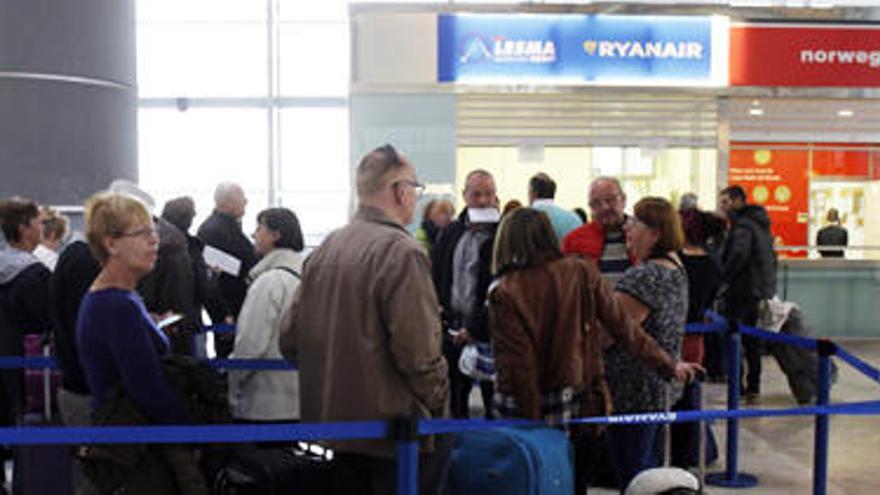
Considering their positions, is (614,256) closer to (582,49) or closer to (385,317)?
(385,317)

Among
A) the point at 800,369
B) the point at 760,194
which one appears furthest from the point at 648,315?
the point at 760,194

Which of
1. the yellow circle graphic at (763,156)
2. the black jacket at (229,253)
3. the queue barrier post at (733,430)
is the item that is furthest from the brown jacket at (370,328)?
the yellow circle graphic at (763,156)

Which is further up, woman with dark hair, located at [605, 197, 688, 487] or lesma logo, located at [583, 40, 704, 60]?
lesma logo, located at [583, 40, 704, 60]

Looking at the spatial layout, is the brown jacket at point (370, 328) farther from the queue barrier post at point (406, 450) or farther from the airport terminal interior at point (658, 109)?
the airport terminal interior at point (658, 109)

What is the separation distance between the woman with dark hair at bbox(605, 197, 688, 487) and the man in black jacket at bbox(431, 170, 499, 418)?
91 cm

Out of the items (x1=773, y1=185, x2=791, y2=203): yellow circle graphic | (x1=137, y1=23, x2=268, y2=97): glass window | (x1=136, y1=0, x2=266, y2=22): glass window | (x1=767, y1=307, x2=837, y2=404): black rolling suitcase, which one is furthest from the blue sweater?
(x1=136, y1=0, x2=266, y2=22): glass window

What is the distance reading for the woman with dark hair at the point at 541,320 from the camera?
3318mm

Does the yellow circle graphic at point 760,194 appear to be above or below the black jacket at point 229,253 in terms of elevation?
above

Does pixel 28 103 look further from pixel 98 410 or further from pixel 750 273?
pixel 750 273

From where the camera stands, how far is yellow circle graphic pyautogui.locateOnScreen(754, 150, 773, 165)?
1100 centimetres

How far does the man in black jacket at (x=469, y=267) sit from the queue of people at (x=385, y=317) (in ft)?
0.05

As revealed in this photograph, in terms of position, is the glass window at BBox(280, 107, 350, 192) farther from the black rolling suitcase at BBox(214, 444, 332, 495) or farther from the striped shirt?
the black rolling suitcase at BBox(214, 444, 332, 495)

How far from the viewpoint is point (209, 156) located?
14.8 m

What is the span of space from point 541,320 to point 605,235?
194 centimetres
